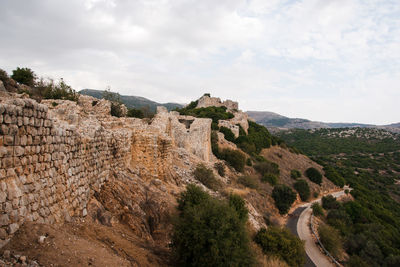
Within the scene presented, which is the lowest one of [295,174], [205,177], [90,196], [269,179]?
[295,174]

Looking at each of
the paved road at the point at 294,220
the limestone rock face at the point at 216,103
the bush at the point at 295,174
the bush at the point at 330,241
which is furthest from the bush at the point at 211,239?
the limestone rock face at the point at 216,103

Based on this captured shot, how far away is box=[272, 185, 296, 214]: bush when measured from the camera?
94.6ft

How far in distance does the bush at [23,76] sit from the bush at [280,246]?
22.6m

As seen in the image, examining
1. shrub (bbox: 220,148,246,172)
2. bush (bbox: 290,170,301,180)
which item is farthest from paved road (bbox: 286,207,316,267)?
bush (bbox: 290,170,301,180)

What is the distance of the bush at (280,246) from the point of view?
44.1 feet

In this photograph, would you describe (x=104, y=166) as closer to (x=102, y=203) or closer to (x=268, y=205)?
(x=102, y=203)

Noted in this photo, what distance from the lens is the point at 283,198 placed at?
2986 cm

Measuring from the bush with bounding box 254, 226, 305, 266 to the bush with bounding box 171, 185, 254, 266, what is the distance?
6814mm

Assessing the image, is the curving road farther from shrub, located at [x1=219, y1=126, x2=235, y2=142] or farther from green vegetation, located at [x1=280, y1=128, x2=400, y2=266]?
shrub, located at [x1=219, y1=126, x2=235, y2=142]

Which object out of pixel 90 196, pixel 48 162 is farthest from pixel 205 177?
pixel 48 162

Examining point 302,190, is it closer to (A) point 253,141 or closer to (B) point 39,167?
(A) point 253,141

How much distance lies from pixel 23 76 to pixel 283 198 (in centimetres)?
2973

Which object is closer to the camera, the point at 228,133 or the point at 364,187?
the point at 228,133

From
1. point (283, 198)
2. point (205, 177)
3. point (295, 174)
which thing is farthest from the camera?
point (295, 174)
